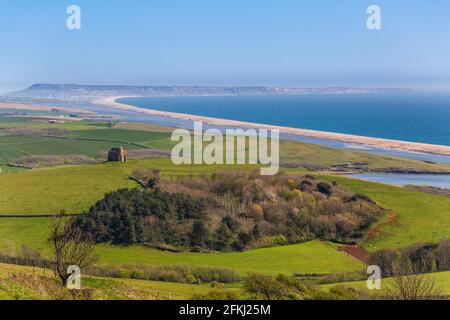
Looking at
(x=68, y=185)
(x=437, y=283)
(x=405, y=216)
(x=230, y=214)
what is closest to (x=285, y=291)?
(x=437, y=283)

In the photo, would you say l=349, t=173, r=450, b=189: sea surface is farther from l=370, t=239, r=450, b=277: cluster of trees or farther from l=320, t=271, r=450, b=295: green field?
l=320, t=271, r=450, b=295: green field

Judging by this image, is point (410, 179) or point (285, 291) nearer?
point (285, 291)

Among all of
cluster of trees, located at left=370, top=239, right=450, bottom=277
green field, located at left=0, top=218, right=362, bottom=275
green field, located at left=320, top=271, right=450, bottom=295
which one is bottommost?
green field, located at left=0, top=218, right=362, bottom=275

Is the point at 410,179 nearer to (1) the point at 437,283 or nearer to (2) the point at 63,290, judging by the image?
(1) the point at 437,283

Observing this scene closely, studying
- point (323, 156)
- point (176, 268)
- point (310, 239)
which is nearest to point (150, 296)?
point (176, 268)

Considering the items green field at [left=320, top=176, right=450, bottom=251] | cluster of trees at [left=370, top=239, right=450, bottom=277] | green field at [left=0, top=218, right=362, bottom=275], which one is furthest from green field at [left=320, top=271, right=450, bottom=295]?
green field at [left=320, top=176, right=450, bottom=251]

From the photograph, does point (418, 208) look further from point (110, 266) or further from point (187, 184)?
point (110, 266)

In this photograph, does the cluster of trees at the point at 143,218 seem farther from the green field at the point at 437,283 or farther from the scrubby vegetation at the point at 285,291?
the scrubby vegetation at the point at 285,291
